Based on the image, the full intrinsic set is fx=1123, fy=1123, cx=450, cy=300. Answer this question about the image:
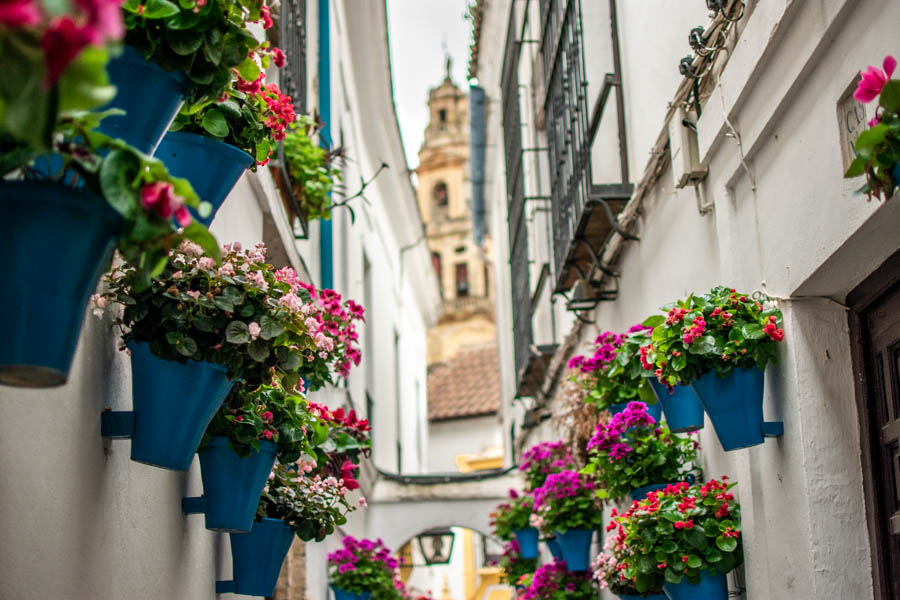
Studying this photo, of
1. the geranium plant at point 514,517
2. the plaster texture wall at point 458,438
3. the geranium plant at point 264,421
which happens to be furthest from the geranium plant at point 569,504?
the plaster texture wall at point 458,438

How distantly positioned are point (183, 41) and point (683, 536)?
262cm

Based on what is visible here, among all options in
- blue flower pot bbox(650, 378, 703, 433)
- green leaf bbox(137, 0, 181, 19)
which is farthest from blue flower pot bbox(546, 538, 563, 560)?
green leaf bbox(137, 0, 181, 19)

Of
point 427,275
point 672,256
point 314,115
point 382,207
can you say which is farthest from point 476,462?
point 672,256

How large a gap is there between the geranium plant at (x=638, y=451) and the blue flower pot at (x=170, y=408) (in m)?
2.32

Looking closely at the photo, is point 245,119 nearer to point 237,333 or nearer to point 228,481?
point 237,333

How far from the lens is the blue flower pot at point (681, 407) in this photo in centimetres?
434

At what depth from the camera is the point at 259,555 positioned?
4.34 m

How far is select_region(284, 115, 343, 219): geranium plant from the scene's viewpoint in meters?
6.83

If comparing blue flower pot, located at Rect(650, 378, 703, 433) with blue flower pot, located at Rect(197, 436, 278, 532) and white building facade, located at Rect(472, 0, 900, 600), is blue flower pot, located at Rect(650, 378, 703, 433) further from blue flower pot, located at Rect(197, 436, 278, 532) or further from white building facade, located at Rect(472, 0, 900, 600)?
blue flower pot, located at Rect(197, 436, 278, 532)

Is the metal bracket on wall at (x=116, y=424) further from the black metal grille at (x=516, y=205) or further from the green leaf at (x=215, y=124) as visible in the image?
the black metal grille at (x=516, y=205)

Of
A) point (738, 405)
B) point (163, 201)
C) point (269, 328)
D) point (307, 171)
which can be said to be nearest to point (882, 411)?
point (738, 405)

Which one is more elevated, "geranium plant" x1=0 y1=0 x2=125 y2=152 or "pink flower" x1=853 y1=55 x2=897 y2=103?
"pink flower" x1=853 y1=55 x2=897 y2=103

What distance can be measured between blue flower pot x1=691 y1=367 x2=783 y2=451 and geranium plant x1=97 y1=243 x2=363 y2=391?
4.41 feet

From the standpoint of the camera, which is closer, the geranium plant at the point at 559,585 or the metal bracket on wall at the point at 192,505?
the metal bracket on wall at the point at 192,505
